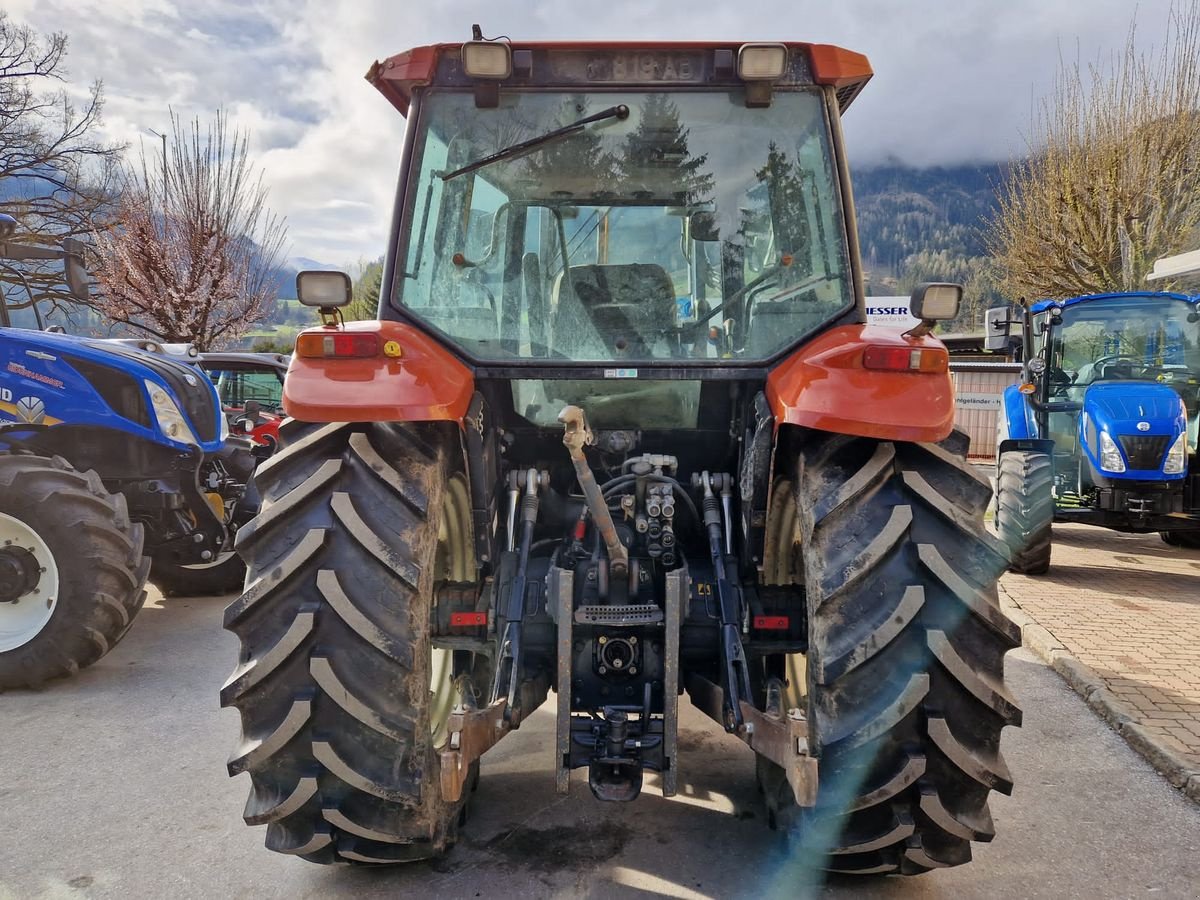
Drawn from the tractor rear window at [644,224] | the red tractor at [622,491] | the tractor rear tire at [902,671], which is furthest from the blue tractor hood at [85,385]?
the tractor rear tire at [902,671]

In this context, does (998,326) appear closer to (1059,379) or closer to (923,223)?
(1059,379)

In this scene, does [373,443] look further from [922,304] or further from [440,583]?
[922,304]

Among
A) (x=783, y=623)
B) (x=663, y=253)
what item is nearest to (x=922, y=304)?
(x=663, y=253)

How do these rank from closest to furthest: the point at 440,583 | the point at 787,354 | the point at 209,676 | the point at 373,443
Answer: the point at 373,443
the point at 787,354
the point at 440,583
the point at 209,676

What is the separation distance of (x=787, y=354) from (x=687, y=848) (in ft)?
5.52

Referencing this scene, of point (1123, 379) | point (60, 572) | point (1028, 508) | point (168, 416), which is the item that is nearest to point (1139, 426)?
point (1123, 379)

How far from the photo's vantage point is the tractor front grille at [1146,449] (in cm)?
696

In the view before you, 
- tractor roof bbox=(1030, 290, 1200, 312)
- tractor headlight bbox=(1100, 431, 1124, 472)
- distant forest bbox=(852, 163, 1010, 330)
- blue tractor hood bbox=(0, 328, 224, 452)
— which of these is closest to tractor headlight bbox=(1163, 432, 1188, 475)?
tractor headlight bbox=(1100, 431, 1124, 472)

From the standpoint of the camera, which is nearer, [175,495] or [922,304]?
[922,304]

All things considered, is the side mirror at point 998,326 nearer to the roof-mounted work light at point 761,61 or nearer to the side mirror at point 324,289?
the roof-mounted work light at point 761,61

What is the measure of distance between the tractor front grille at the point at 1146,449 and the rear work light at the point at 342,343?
22.7 ft

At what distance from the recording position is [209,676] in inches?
185

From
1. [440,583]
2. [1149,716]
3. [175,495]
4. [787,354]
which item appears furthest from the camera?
[175,495]

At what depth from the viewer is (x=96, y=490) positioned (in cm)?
466
